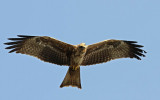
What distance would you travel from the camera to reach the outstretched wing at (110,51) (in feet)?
43.0

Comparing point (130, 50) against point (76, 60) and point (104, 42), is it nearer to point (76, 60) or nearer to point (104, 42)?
point (104, 42)

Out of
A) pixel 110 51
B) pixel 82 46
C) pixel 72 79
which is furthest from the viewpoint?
pixel 110 51

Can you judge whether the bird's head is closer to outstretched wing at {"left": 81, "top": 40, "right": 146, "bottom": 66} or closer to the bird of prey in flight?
the bird of prey in flight

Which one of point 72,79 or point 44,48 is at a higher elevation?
point 44,48

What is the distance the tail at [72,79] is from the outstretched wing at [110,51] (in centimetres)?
53

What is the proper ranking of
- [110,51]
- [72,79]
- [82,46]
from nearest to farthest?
[82,46] < [72,79] < [110,51]

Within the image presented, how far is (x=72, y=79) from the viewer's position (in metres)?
12.8

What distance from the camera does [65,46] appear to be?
502 inches

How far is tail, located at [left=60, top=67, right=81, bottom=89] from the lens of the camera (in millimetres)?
12750

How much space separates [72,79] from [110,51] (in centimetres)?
180

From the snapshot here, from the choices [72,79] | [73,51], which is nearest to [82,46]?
[73,51]

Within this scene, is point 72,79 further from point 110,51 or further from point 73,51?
point 110,51

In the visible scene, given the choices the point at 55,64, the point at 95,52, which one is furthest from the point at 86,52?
the point at 55,64

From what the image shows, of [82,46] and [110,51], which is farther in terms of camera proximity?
[110,51]
